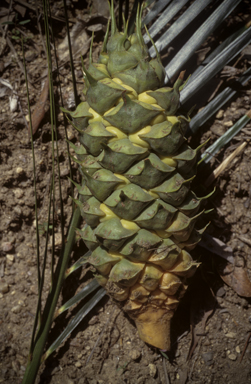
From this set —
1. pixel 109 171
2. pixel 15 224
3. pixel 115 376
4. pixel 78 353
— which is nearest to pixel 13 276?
pixel 15 224

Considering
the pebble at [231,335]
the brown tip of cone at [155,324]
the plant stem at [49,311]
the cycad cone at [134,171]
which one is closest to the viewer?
the cycad cone at [134,171]

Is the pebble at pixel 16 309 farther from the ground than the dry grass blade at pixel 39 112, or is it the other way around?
the dry grass blade at pixel 39 112

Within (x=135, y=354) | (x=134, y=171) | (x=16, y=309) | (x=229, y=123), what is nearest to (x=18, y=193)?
(x=16, y=309)

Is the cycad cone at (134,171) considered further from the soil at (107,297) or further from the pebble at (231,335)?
the pebble at (231,335)

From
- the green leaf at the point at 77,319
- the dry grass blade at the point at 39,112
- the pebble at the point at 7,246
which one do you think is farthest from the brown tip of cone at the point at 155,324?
the dry grass blade at the point at 39,112

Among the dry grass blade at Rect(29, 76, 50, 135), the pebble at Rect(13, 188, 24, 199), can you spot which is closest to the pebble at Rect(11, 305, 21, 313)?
Answer: the pebble at Rect(13, 188, 24, 199)

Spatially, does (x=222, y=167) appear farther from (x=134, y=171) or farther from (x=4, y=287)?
(x=4, y=287)
